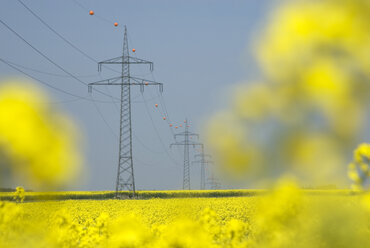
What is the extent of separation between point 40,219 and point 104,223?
3.92 metres

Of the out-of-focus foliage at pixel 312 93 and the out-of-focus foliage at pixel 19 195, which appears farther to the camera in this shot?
the out-of-focus foliage at pixel 19 195

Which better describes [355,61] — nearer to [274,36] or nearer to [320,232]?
[274,36]

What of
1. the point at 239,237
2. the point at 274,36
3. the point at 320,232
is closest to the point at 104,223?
the point at 239,237

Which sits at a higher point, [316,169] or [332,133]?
[332,133]

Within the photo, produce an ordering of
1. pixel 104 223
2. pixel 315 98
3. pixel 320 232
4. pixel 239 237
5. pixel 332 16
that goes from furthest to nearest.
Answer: pixel 104 223
pixel 239 237
pixel 320 232
pixel 332 16
pixel 315 98

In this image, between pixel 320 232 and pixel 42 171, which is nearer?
pixel 42 171

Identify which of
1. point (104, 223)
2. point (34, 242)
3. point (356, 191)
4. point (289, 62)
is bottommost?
point (104, 223)

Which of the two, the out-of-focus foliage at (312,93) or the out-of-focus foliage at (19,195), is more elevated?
the out-of-focus foliage at (312,93)

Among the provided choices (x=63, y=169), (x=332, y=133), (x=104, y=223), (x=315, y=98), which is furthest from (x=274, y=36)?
(x=104, y=223)

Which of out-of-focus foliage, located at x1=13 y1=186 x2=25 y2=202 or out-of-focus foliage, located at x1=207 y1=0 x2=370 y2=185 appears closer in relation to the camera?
out-of-focus foliage, located at x1=207 y1=0 x2=370 y2=185

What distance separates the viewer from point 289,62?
5.89ft

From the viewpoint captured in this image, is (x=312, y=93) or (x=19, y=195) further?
(x=19, y=195)

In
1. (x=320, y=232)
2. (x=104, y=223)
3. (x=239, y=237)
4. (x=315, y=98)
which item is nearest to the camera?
(x=315, y=98)

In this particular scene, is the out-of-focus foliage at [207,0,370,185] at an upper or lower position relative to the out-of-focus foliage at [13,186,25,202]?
upper
